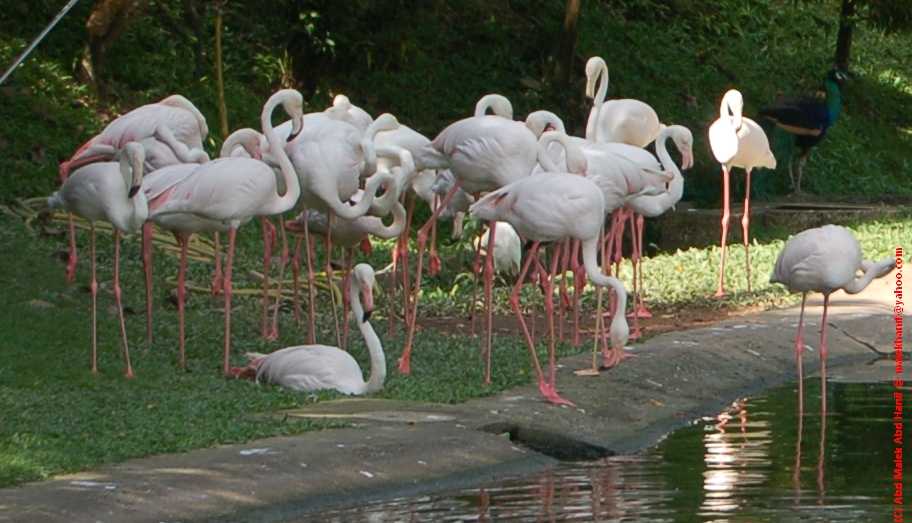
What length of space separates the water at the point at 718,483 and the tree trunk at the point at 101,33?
865 centimetres

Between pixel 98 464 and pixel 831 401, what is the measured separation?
4.30 metres

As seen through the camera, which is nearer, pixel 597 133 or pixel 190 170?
pixel 190 170

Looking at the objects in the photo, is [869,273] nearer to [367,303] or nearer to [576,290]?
[576,290]

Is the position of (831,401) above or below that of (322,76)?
below

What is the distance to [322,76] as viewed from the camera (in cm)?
1903

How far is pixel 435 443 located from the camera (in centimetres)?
731

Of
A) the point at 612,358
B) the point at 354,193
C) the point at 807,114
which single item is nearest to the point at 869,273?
the point at 612,358

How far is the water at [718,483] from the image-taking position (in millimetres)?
6426

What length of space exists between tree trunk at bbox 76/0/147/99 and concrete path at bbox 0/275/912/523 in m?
7.02

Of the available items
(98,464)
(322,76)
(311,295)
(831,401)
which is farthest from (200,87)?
(98,464)

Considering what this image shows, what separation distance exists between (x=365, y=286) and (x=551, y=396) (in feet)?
3.89

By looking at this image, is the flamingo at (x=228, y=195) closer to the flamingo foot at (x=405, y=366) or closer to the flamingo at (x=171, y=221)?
the flamingo at (x=171, y=221)

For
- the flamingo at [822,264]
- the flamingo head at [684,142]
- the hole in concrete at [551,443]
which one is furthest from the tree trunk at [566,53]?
the hole in concrete at [551,443]

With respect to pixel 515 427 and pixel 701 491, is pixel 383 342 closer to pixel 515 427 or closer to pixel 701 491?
pixel 515 427
